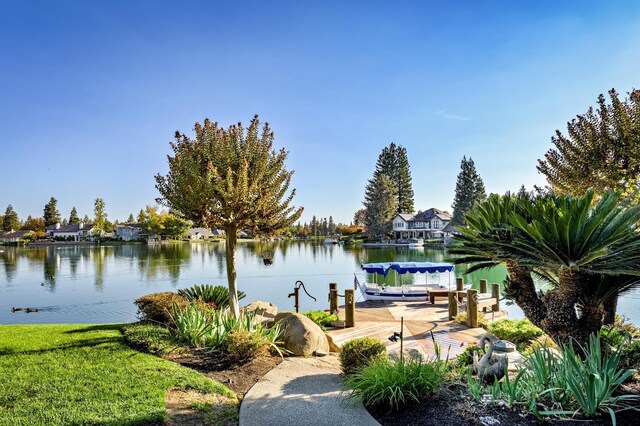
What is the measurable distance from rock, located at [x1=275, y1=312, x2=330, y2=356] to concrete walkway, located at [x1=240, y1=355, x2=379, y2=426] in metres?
1.10

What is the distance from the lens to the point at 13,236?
10825 centimetres

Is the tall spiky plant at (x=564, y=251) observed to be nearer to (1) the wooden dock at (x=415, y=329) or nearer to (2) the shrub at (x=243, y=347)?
(1) the wooden dock at (x=415, y=329)

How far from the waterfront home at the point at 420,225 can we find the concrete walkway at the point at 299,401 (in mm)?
80285

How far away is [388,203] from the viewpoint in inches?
3182

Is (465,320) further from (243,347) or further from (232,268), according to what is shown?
(243,347)

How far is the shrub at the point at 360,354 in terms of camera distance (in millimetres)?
6946

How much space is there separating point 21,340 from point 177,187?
4794 millimetres

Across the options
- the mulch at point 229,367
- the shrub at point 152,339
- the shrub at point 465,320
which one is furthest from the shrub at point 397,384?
the shrub at point 465,320

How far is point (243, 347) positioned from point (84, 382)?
267 centimetres

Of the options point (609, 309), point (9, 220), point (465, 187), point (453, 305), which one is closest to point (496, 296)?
point (453, 305)

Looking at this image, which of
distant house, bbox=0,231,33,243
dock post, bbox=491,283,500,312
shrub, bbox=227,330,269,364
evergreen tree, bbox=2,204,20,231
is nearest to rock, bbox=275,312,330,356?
shrub, bbox=227,330,269,364

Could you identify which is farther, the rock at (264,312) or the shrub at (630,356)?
the rock at (264,312)

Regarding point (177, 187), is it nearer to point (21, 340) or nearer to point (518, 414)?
point (21, 340)

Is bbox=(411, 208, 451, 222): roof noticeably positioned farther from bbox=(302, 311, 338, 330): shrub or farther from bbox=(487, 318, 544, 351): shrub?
bbox=(487, 318, 544, 351): shrub
